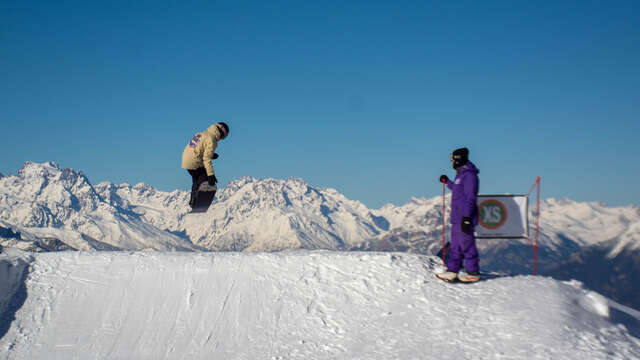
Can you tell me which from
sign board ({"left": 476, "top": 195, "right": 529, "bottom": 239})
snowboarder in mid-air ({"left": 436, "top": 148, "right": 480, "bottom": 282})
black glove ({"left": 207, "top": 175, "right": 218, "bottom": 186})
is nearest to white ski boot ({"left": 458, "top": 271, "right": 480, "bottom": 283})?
snowboarder in mid-air ({"left": 436, "top": 148, "right": 480, "bottom": 282})

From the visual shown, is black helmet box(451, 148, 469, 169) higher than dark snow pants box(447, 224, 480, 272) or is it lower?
higher

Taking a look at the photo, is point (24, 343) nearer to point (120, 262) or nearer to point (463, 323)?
point (120, 262)

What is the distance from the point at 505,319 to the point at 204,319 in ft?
23.8

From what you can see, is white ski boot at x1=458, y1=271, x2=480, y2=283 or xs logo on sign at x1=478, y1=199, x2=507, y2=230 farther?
xs logo on sign at x1=478, y1=199, x2=507, y2=230

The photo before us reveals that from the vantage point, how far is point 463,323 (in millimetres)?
10992

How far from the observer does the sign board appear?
13.8 m

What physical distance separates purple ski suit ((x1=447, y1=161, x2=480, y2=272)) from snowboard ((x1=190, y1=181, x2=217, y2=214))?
736 cm

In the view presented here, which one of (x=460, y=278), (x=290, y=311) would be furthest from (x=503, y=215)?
(x=290, y=311)

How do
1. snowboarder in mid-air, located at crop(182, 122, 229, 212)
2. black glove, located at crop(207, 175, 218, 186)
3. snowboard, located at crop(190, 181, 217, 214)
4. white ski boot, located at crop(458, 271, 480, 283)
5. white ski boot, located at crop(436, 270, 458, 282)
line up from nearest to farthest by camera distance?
white ski boot, located at crop(458, 271, 480, 283), white ski boot, located at crop(436, 270, 458, 282), snowboarder in mid-air, located at crop(182, 122, 229, 212), black glove, located at crop(207, 175, 218, 186), snowboard, located at crop(190, 181, 217, 214)

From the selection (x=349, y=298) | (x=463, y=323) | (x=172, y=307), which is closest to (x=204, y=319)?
(x=172, y=307)

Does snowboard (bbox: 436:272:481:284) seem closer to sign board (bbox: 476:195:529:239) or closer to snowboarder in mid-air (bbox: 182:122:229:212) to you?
sign board (bbox: 476:195:529:239)

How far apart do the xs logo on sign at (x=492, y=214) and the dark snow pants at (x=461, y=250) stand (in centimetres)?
143

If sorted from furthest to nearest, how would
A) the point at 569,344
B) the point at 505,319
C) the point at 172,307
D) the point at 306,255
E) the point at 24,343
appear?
the point at 306,255 → the point at 172,307 → the point at 24,343 → the point at 505,319 → the point at 569,344

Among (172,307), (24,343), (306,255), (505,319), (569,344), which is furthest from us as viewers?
(306,255)
